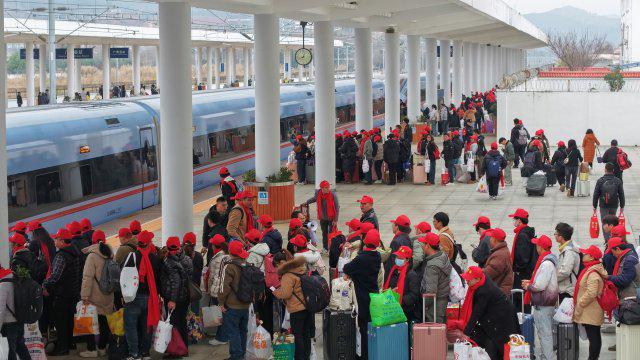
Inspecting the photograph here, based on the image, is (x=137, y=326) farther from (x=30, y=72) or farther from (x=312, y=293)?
(x=30, y=72)

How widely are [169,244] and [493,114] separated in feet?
123

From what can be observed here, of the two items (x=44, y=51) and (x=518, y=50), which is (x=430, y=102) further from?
(x=518, y=50)

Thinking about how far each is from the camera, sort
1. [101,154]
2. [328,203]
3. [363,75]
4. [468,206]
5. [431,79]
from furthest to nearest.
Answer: [431,79] < [363,75] < [468,206] < [101,154] < [328,203]

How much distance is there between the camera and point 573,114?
40.9 m

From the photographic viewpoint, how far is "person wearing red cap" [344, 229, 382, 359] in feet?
39.3

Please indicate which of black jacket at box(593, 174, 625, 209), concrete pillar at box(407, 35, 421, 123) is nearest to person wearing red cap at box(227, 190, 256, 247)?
black jacket at box(593, 174, 625, 209)

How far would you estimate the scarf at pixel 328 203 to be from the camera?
61.0ft

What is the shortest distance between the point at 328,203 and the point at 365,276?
6.64 meters

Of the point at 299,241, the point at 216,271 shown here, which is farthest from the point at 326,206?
the point at 216,271

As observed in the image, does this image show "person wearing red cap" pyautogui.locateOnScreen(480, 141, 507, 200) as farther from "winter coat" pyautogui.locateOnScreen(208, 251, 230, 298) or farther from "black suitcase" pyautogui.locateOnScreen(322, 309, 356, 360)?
"black suitcase" pyautogui.locateOnScreen(322, 309, 356, 360)

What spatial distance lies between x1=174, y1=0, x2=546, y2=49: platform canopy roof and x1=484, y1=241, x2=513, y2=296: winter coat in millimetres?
9218

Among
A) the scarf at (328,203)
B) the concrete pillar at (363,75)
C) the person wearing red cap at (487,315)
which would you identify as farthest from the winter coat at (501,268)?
the concrete pillar at (363,75)

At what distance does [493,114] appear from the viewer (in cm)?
4838

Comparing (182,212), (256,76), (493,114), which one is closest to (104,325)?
(182,212)
